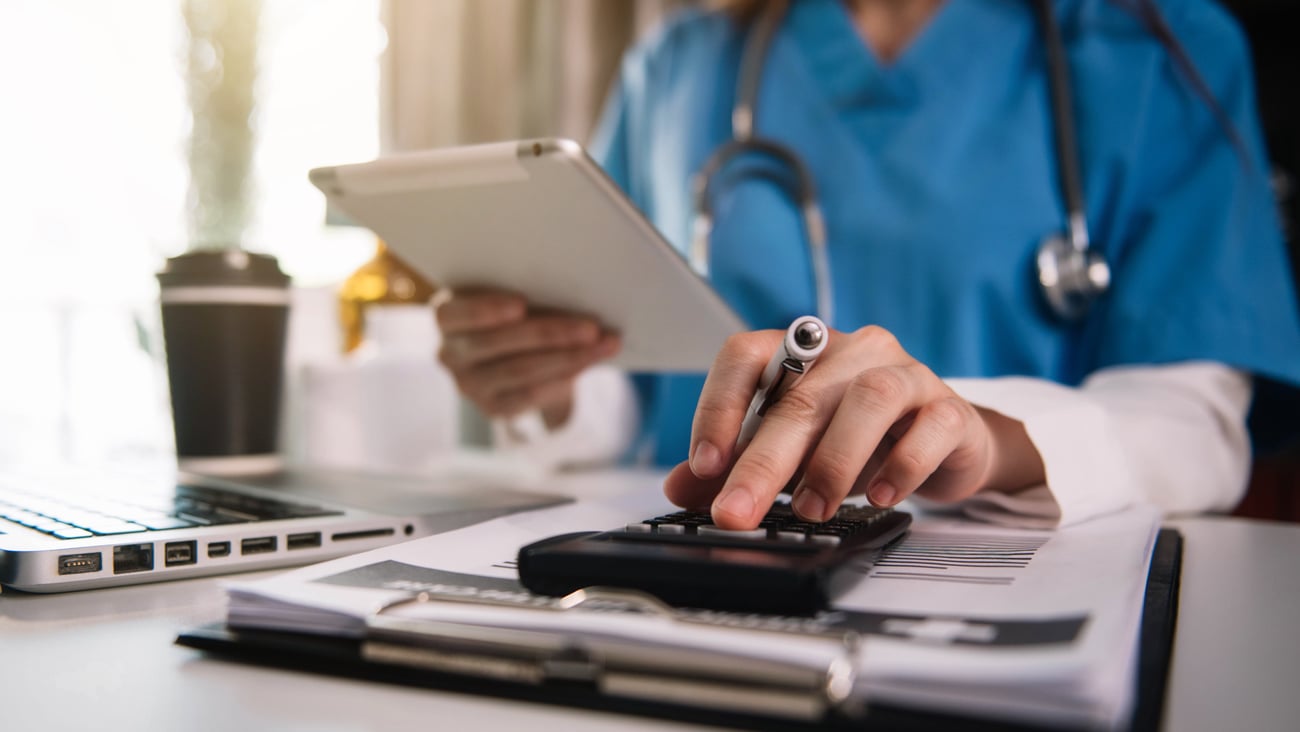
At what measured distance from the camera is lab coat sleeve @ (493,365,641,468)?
3.56 ft

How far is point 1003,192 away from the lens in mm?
973

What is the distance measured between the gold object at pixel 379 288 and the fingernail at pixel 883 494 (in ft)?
2.03

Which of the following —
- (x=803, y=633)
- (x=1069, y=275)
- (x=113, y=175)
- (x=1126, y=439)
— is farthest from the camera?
(x=113, y=175)

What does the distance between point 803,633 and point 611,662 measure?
56 millimetres

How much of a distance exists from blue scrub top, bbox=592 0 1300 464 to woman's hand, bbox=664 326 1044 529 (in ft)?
1.65

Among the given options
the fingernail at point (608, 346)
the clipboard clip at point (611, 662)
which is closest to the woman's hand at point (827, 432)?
the clipboard clip at point (611, 662)

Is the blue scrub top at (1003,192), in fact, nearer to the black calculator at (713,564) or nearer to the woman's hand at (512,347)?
the woman's hand at (512,347)

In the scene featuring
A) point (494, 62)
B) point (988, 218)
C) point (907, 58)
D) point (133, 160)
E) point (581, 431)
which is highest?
point (494, 62)

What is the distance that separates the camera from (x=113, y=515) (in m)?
0.50

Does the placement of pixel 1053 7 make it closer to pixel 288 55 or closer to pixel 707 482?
pixel 707 482

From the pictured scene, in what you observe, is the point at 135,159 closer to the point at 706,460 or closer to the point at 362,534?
the point at 362,534

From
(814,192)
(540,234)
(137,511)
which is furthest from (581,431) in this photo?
(137,511)

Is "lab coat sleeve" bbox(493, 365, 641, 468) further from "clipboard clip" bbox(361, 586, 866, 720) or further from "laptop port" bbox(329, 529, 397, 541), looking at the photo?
"clipboard clip" bbox(361, 586, 866, 720)

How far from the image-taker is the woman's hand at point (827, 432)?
16.1 inches
